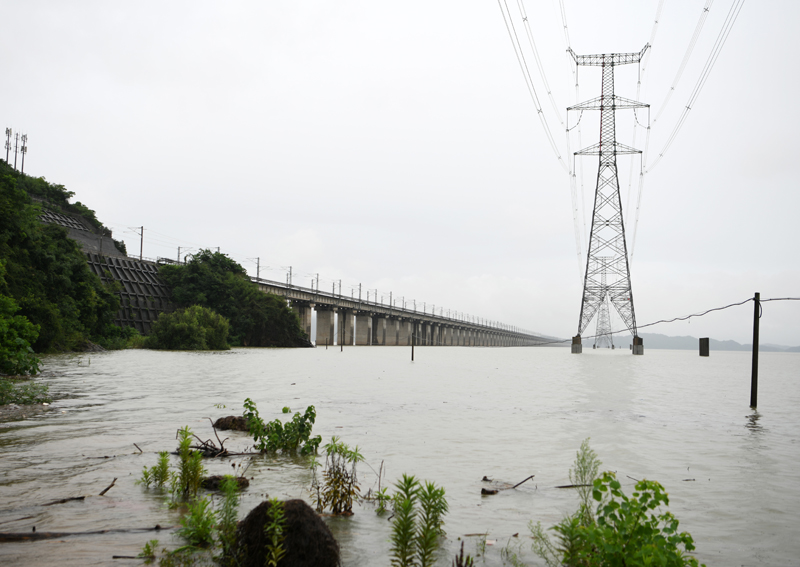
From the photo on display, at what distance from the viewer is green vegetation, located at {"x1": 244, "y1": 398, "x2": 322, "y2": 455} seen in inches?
408

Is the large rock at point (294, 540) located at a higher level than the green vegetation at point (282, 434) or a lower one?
higher

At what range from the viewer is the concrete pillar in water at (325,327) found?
4867 inches

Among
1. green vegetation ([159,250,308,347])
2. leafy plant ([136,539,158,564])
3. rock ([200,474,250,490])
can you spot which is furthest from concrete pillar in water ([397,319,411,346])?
leafy plant ([136,539,158,564])

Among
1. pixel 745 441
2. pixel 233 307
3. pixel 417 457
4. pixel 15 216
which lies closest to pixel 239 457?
pixel 417 457

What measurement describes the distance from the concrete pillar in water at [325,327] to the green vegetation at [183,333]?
180ft

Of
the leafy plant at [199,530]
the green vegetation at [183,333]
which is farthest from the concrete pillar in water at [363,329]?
the leafy plant at [199,530]

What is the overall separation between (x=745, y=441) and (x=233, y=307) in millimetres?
78543


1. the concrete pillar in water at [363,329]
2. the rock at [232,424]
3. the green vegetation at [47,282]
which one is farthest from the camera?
the concrete pillar in water at [363,329]

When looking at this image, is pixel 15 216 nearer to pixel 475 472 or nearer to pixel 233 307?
pixel 475 472

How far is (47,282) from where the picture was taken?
155ft

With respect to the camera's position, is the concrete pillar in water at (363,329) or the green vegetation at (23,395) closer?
the green vegetation at (23,395)

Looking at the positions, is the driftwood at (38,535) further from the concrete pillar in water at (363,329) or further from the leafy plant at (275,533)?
the concrete pillar in water at (363,329)

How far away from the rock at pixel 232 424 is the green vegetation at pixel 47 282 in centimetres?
1332

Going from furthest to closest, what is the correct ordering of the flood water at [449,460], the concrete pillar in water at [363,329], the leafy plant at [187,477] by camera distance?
the concrete pillar in water at [363,329], the leafy plant at [187,477], the flood water at [449,460]
